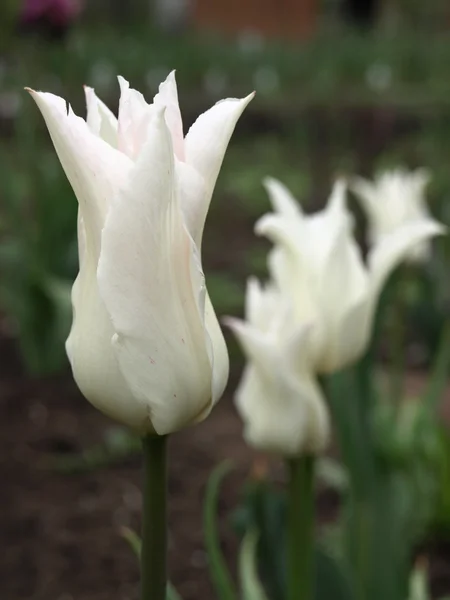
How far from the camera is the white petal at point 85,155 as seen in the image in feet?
1.44

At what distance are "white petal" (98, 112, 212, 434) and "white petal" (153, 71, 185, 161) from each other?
0.10 feet

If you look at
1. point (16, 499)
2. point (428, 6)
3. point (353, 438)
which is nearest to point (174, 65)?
point (16, 499)

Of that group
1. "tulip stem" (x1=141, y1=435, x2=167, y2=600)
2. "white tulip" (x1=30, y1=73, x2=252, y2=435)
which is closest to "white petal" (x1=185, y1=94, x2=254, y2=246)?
"white tulip" (x1=30, y1=73, x2=252, y2=435)

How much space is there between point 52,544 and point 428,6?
16629 millimetres

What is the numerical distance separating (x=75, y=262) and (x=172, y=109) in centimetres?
200

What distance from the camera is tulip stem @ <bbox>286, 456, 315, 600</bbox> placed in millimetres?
807

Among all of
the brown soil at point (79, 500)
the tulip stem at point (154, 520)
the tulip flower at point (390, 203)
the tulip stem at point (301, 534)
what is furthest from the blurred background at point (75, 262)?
the tulip stem at point (154, 520)

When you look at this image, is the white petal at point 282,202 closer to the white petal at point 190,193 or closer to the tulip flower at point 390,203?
the white petal at point 190,193

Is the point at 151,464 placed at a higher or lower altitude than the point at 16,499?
higher

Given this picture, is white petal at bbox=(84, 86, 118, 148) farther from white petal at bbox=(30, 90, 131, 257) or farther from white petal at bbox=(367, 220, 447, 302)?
white petal at bbox=(367, 220, 447, 302)

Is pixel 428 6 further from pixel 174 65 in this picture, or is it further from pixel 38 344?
pixel 38 344

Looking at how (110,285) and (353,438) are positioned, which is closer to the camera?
(110,285)

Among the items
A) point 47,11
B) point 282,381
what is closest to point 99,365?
point 282,381

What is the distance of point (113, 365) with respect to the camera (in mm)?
450
